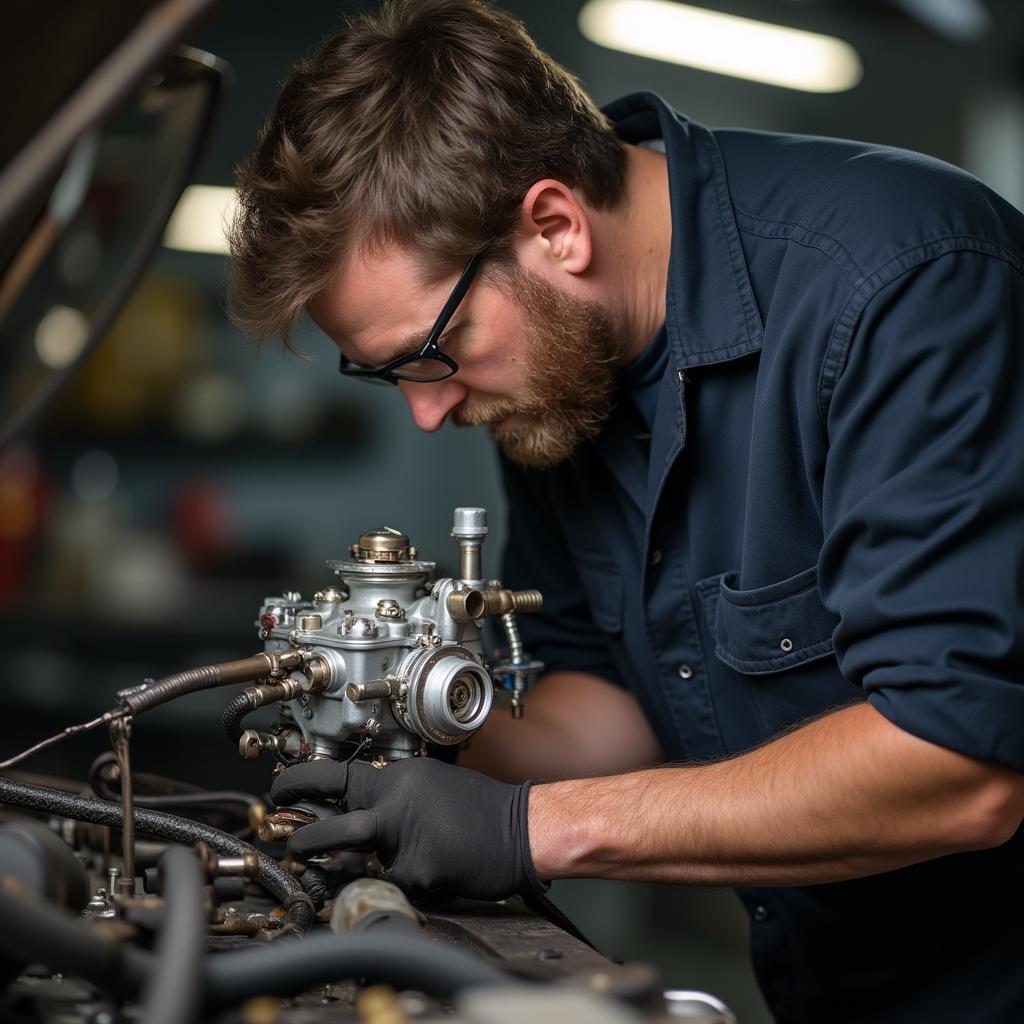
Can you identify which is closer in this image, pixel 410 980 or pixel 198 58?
pixel 410 980

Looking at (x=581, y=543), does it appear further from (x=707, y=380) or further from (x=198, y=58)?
(x=198, y=58)

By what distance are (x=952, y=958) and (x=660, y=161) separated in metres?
1.10

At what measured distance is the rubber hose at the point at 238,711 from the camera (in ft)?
3.96

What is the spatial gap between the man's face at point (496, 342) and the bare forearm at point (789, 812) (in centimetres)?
52

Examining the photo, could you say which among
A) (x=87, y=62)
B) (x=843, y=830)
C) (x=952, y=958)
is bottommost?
(x=952, y=958)

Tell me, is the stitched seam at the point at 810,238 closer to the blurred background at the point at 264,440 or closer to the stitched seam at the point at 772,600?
the stitched seam at the point at 772,600

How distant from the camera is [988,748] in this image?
1070 millimetres

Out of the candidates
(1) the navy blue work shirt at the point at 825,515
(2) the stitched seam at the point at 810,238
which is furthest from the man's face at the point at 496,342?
(2) the stitched seam at the point at 810,238

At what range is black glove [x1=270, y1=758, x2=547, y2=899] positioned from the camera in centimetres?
115

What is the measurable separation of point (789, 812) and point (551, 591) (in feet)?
2.47

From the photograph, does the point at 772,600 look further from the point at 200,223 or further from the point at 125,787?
the point at 200,223

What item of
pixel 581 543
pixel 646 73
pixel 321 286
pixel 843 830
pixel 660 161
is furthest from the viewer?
Answer: pixel 646 73

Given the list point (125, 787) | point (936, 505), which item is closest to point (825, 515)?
point (936, 505)

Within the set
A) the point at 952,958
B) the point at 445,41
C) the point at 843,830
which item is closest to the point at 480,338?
the point at 445,41
